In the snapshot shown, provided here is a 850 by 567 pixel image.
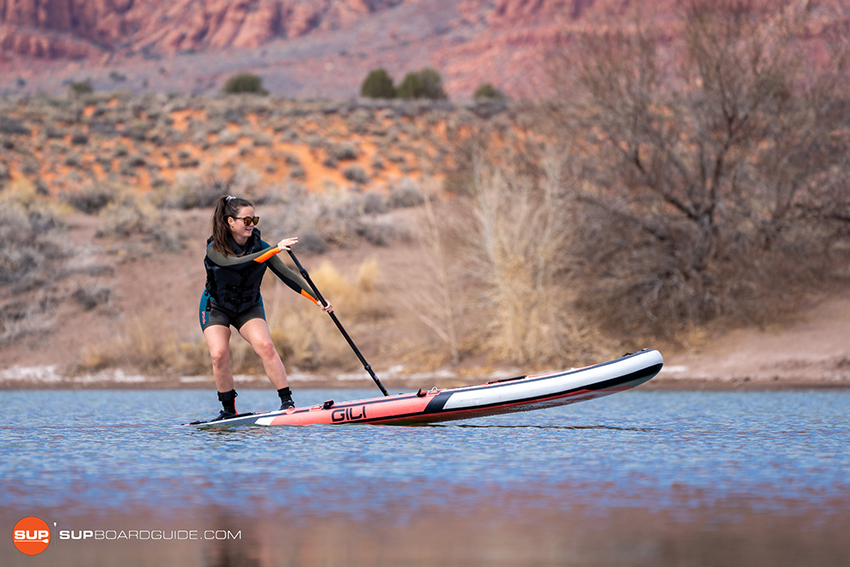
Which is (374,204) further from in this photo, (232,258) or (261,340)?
(232,258)

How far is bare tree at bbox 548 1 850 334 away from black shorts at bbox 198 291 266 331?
12497 millimetres

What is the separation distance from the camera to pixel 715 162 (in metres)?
21.1

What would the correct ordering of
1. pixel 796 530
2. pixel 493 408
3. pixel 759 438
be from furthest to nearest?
pixel 493 408
pixel 759 438
pixel 796 530

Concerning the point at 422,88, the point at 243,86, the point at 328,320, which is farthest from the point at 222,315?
the point at 243,86

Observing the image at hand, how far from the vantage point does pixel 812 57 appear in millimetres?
21344

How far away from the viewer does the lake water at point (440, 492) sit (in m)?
4.57

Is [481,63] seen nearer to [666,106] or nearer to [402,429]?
[666,106]

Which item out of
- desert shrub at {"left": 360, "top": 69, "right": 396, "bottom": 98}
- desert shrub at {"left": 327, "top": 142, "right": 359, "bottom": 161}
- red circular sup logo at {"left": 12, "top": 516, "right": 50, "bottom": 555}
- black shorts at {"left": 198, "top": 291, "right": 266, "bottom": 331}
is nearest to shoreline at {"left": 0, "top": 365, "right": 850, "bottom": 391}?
black shorts at {"left": 198, "top": 291, "right": 266, "bottom": 331}

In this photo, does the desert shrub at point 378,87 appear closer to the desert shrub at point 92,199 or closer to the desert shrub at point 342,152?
the desert shrub at point 342,152

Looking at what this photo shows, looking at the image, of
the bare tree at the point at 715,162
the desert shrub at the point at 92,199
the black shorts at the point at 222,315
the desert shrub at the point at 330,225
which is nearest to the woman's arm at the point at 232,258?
the black shorts at the point at 222,315

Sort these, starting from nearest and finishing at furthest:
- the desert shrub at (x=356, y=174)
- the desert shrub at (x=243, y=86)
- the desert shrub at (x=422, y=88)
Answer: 1. the desert shrub at (x=356, y=174)
2. the desert shrub at (x=422, y=88)
3. the desert shrub at (x=243, y=86)

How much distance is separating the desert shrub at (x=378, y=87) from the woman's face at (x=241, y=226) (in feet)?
165

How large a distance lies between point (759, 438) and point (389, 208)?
27340 mm

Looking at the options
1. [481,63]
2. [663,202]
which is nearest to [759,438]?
[663,202]
